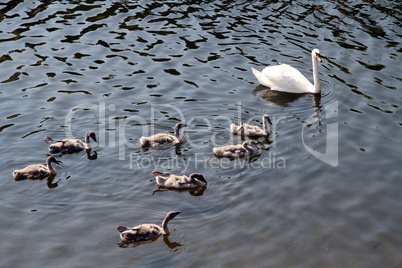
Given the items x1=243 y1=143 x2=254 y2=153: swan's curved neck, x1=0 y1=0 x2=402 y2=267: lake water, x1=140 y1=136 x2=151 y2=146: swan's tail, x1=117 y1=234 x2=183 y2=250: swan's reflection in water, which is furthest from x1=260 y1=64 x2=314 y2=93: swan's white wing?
x1=117 y1=234 x2=183 y2=250: swan's reflection in water

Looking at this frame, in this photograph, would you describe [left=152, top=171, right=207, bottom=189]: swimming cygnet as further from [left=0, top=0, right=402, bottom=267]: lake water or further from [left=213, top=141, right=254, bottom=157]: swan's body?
[left=213, top=141, right=254, bottom=157]: swan's body

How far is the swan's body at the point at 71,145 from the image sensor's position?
1262 centimetres

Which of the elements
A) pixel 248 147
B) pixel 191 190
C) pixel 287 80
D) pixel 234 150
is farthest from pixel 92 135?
pixel 287 80

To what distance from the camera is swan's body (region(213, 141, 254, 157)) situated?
1241 centimetres

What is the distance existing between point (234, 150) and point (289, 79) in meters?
4.33

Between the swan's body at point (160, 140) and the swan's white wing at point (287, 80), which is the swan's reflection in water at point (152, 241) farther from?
the swan's white wing at point (287, 80)

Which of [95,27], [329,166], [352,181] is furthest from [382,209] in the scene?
[95,27]

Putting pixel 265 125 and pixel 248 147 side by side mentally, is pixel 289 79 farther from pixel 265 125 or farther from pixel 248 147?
pixel 248 147

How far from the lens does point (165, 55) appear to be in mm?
18250

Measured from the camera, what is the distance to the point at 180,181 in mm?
11422

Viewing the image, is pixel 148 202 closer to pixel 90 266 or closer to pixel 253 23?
pixel 90 266

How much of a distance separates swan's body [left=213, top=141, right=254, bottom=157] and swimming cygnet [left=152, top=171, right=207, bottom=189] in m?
1.30

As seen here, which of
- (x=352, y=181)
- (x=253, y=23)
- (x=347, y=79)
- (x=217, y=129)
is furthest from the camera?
(x=253, y=23)

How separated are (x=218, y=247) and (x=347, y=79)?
8.84 meters
